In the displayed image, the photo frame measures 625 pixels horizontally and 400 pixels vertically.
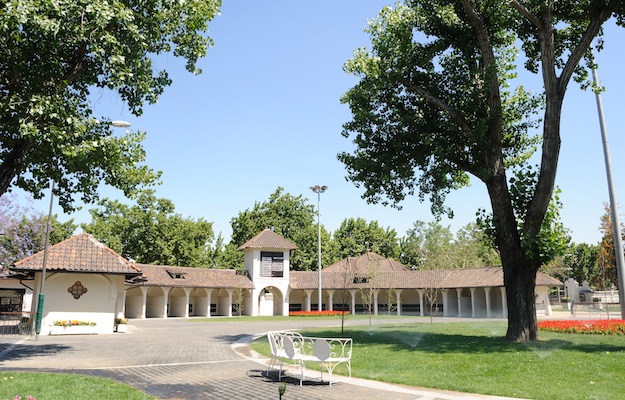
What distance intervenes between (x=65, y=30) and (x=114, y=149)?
325 centimetres

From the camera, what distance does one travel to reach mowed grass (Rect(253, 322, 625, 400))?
8515 millimetres

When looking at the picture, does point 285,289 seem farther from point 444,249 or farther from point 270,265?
point 444,249

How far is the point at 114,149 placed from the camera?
42.2 feet

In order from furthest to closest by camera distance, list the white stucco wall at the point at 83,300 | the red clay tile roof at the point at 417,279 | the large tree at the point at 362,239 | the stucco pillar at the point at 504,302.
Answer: the large tree at the point at 362,239
the stucco pillar at the point at 504,302
the red clay tile roof at the point at 417,279
the white stucco wall at the point at 83,300

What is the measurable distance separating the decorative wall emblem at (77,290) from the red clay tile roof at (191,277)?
16236 millimetres

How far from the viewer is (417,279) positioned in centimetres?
4675

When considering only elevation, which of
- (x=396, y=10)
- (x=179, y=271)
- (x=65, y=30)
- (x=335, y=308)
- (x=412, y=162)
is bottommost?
(x=335, y=308)

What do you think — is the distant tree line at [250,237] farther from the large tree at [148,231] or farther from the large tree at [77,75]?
the large tree at [77,75]

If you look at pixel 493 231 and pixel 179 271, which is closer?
pixel 493 231

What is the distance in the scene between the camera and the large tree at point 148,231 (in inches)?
1957

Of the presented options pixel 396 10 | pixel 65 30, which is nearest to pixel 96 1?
pixel 65 30

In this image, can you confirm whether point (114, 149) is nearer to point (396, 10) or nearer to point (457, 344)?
point (396, 10)

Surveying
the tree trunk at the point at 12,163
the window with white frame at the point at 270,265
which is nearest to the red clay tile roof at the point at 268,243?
the window with white frame at the point at 270,265

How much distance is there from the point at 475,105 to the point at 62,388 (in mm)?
14251
